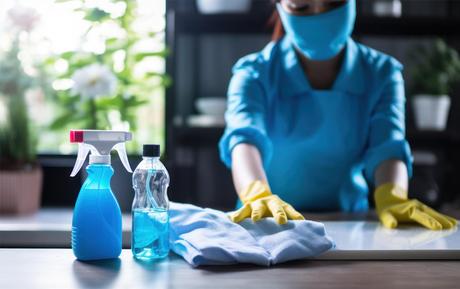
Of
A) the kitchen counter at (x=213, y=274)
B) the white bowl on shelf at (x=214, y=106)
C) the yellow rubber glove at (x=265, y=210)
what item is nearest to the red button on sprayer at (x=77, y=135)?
the kitchen counter at (x=213, y=274)

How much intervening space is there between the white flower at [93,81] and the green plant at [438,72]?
128 centimetres

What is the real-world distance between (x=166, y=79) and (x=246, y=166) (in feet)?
3.38

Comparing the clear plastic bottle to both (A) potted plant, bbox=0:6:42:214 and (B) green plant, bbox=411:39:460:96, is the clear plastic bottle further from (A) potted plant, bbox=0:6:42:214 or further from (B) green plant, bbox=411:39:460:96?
(B) green plant, bbox=411:39:460:96

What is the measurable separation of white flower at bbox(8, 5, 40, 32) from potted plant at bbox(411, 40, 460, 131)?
1.56 metres

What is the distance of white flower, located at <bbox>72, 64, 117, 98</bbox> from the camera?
1996 mm

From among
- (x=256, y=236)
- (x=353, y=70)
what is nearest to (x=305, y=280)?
(x=256, y=236)

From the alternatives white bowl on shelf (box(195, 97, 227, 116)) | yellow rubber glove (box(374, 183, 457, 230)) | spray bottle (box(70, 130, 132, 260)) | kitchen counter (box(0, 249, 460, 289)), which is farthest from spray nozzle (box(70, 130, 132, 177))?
white bowl on shelf (box(195, 97, 227, 116))

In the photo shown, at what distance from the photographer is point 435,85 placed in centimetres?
227

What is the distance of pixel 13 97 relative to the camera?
6.62 feet

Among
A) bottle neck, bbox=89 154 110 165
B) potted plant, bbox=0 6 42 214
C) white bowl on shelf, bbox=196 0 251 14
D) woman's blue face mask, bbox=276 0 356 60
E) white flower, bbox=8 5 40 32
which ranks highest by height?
white bowl on shelf, bbox=196 0 251 14

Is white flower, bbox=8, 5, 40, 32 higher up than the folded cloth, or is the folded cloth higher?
white flower, bbox=8, 5, 40, 32

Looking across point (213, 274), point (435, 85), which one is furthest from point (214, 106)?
point (213, 274)

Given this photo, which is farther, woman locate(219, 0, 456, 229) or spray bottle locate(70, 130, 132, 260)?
woman locate(219, 0, 456, 229)

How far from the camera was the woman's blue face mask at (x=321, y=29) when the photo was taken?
144 cm
